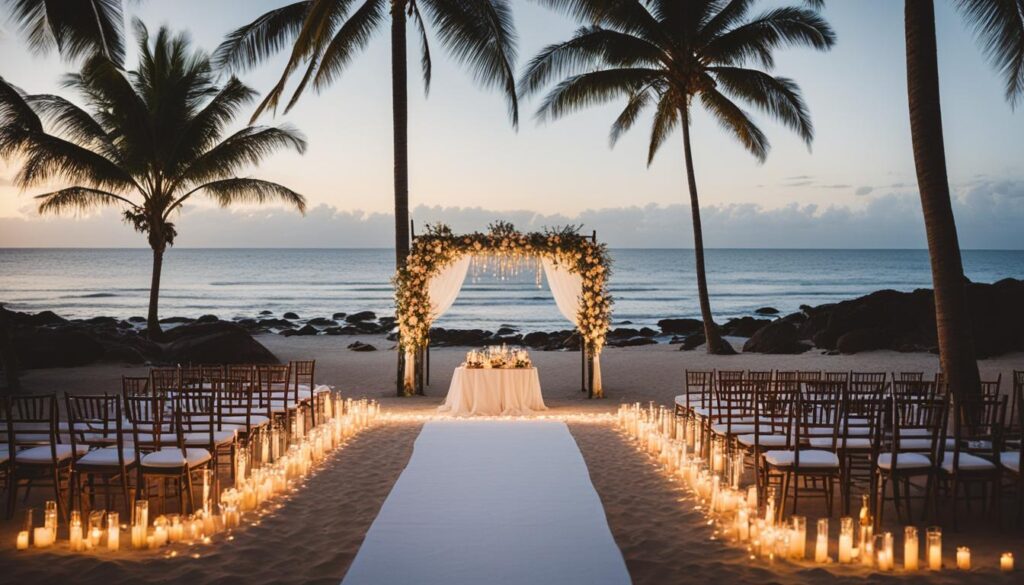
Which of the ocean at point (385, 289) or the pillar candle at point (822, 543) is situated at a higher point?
the ocean at point (385, 289)

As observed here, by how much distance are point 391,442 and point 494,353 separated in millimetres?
3284

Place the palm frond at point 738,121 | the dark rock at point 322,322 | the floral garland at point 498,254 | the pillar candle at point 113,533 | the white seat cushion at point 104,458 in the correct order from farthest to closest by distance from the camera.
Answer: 1. the dark rock at point 322,322
2. the palm frond at point 738,121
3. the floral garland at point 498,254
4. the white seat cushion at point 104,458
5. the pillar candle at point 113,533

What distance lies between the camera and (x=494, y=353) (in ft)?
41.5

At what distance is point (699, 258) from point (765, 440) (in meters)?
13.2

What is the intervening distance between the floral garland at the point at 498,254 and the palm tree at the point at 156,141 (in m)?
8.41

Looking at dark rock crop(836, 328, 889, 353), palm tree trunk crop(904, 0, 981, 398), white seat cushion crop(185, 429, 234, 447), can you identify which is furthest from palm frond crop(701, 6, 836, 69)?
white seat cushion crop(185, 429, 234, 447)

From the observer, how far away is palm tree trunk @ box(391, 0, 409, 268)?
1448cm

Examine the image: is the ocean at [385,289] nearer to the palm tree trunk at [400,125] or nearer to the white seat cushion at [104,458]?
the palm tree trunk at [400,125]

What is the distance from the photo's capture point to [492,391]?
40.0ft

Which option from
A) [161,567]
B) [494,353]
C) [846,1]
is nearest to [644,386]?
[494,353]

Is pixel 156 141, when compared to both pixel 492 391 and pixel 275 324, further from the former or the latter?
pixel 275 324

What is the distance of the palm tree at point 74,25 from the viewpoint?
34.7 feet

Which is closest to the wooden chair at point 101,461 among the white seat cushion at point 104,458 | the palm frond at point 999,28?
the white seat cushion at point 104,458

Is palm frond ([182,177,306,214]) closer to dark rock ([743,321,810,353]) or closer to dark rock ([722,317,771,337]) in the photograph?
dark rock ([743,321,810,353])
